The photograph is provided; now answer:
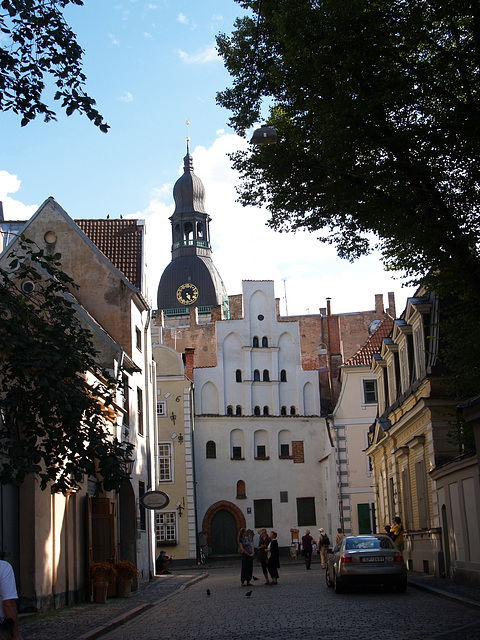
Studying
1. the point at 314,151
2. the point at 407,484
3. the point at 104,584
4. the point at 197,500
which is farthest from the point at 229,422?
the point at 314,151

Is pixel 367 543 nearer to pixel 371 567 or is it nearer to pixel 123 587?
pixel 371 567

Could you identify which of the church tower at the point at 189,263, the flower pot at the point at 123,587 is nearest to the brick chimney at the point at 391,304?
the church tower at the point at 189,263

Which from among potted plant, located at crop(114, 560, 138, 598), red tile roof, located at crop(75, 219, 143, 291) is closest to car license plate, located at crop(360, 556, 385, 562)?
potted plant, located at crop(114, 560, 138, 598)

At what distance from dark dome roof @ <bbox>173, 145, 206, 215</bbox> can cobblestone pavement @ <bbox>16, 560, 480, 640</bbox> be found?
88.3m

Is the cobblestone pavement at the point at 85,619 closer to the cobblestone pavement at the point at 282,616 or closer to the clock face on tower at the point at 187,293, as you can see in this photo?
the cobblestone pavement at the point at 282,616

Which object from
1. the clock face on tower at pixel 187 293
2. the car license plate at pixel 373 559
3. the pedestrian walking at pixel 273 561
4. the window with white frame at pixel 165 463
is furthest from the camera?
the clock face on tower at pixel 187 293

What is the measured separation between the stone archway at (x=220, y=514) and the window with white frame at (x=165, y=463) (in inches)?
178

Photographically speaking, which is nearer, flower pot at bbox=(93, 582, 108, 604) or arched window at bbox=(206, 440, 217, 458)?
flower pot at bbox=(93, 582, 108, 604)

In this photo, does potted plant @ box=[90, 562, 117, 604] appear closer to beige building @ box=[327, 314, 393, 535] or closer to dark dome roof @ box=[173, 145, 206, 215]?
beige building @ box=[327, 314, 393, 535]

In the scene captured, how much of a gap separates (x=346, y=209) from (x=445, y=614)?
24.6 ft

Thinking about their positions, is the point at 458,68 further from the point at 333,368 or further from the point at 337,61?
the point at 333,368

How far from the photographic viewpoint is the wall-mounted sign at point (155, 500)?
26.9 m

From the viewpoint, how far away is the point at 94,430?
12.3 meters

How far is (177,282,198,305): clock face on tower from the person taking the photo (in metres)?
106
